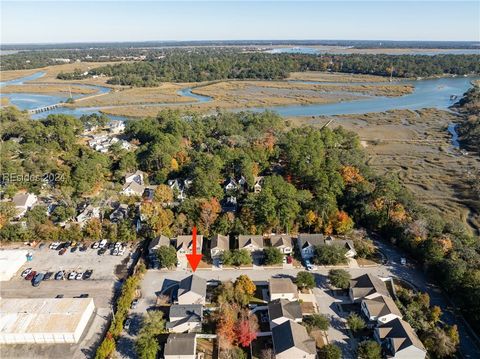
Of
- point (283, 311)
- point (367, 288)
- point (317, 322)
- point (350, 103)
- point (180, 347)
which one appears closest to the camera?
point (180, 347)

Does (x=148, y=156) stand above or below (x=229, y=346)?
above

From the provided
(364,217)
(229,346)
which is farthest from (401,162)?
(229,346)

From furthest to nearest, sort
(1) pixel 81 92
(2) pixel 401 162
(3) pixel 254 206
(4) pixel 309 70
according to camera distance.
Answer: (4) pixel 309 70 < (1) pixel 81 92 < (2) pixel 401 162 < (3) pixel 254 206

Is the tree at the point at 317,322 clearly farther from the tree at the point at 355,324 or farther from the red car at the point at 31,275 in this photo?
the red car at the point at 31,275

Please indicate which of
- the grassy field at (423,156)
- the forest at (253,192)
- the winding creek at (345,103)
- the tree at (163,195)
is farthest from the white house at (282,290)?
the winding creek at (345,103)

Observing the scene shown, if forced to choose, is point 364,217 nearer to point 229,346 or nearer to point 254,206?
point 254,206

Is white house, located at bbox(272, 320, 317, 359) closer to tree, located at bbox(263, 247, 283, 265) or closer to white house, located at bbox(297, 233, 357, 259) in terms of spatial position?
tree, located at bbox(263, 247, 283, 265)

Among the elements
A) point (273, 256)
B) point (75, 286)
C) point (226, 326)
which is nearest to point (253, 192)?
point (273, 256)

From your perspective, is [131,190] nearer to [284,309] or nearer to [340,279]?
[284,309]
